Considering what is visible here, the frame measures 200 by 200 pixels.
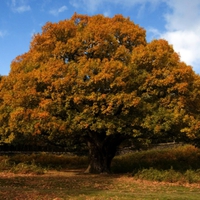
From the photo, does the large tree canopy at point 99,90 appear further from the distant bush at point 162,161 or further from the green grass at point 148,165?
the distant bush at point 162,161

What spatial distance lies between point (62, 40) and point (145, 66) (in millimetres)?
5000

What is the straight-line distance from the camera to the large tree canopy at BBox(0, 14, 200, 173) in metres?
Answer: 15.2

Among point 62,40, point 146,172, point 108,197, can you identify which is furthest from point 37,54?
point 108,197

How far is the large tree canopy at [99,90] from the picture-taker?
50.0ft

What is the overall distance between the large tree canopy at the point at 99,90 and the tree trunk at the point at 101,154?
1256mm

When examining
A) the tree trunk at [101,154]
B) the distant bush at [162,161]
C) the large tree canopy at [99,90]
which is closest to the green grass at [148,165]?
the distant bush at [162,161]

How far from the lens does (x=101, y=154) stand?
1892 centimetres

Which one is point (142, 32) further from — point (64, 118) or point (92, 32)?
point (64, 118)

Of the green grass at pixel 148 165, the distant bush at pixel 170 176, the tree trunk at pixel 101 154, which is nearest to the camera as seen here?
the distant bush at pixel 170 176

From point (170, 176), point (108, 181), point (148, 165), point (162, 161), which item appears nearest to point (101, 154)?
point (148, 165)

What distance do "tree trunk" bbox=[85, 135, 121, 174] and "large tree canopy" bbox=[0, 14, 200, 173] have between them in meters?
1.26

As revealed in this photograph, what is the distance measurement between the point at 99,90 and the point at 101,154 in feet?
16.0

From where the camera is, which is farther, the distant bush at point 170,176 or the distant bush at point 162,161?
the distant bush at point 162,161

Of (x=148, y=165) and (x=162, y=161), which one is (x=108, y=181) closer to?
(x=148, y=165)
